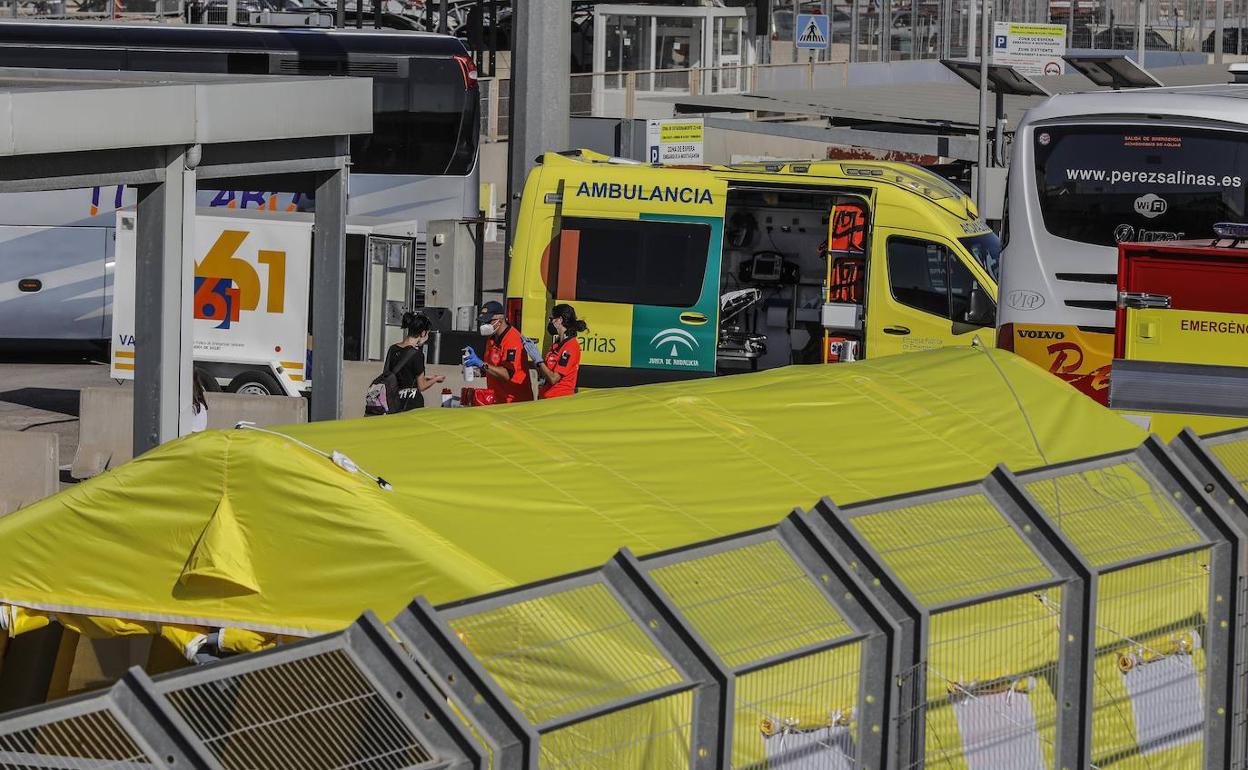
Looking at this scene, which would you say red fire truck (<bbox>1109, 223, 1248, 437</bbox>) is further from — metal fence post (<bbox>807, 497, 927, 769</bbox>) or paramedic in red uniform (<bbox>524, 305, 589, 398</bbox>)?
metal fence post (<bbox>807, 497, 927, 769</bbox>)

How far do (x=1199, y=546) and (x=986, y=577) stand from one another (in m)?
0.81

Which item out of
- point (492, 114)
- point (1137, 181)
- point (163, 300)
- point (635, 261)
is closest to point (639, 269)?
point (635, 261)

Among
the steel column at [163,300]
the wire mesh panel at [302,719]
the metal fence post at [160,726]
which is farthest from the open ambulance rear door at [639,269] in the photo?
the metal fence post at [160,726]

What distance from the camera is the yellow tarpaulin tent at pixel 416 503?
20.4 ft

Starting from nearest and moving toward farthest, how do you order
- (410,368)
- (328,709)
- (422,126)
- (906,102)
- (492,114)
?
1. (328,709)
2. (410,368)
3. (422,126)
4. (906,102)
5. (492,114)

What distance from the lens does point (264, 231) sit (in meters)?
18.4

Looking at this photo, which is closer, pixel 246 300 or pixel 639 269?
pixel 639 269

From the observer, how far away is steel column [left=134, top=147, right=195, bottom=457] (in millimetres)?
10195

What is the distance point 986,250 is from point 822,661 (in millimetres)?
12360

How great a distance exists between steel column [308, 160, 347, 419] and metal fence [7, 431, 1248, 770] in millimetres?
7539

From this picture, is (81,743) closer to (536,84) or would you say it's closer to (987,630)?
(987,630)

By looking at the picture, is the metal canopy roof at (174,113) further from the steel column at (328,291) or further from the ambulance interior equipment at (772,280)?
the ambulance interior equipment at (772,280)

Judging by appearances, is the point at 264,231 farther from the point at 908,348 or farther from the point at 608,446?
the point at 608,446

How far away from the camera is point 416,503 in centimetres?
647
